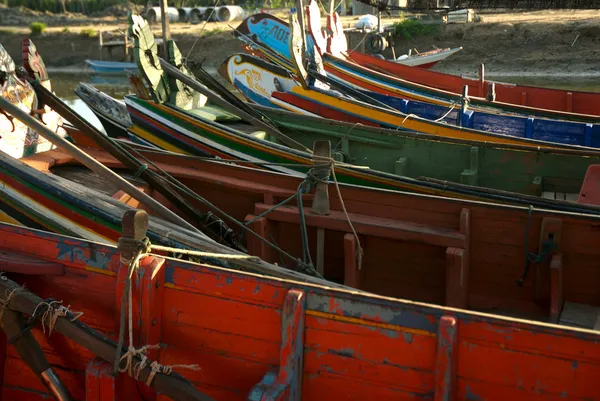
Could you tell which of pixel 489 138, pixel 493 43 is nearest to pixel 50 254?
pixel 489 138

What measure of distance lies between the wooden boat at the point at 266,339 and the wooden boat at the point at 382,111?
16.9 feet

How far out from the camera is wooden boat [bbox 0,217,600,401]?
261cm

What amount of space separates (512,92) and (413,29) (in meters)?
14.9

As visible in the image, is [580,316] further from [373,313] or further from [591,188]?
[373,313]

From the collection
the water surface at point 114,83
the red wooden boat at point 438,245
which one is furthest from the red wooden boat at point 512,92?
the water surface at point 114,83

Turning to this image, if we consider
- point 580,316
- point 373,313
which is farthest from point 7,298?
point 580,316

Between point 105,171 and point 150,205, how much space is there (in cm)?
36

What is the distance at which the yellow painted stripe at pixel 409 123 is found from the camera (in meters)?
7.22

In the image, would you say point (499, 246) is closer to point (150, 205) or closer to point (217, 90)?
point (150, 205)

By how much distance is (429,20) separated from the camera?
84.6ft

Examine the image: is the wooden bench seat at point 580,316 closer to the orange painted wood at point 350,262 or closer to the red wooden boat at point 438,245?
the red wooden boat at point 438,245

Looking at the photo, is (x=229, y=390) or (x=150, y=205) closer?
(x=229, y=390)

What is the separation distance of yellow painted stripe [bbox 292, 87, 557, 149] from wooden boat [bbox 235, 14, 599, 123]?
135 cm

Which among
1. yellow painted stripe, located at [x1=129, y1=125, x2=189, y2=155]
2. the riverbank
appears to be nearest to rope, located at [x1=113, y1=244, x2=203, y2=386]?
yellow painted stripe, located at [x1=129, y1=125, x2=189, y2=155]
